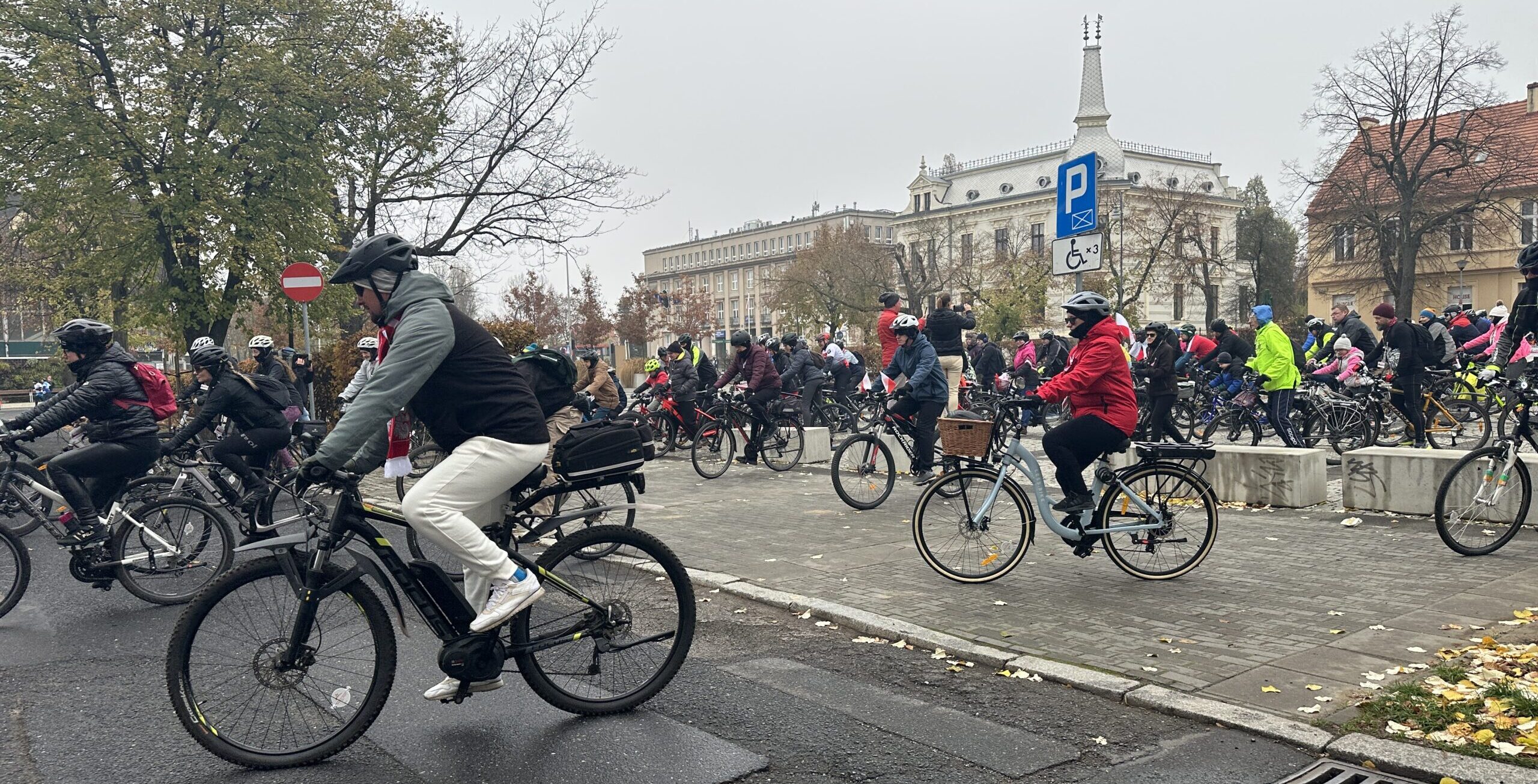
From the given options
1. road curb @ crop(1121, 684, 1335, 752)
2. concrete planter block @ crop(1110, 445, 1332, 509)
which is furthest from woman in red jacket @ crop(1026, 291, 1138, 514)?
concrete planter block @ crop(1110, 445, 1332, 509)

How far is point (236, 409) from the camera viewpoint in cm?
862

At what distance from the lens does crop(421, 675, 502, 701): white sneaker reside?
14.2 ft

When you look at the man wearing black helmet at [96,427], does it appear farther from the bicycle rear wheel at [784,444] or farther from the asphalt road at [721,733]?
the bicycle rear wheel at [784,444]

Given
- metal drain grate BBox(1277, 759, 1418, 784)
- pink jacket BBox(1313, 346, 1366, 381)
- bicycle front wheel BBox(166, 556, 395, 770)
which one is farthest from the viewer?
pink jacket BBox(1313, 346, 1366, 381)

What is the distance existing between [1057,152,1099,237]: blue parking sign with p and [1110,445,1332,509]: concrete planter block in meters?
2.00

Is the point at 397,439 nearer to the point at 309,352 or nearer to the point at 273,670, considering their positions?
the point at 273,670

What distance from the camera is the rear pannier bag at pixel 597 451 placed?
14.8ft

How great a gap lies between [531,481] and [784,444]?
963cm

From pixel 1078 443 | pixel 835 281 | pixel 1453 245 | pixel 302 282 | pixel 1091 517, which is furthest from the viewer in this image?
pixel 835 281

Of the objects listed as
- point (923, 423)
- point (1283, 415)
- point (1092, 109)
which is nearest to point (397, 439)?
point (923, 423)

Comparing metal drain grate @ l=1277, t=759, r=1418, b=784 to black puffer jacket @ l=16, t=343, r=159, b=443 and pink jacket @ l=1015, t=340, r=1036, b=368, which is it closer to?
black puffer jacket @ l=16, t=343, r=159, b=443

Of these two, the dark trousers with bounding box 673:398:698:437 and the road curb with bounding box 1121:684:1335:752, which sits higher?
the dark trousers with bounding box 673:398:698:437

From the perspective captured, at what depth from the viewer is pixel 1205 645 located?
543cm

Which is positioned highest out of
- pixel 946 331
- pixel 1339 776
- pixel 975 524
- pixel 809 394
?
pixel 946 331
